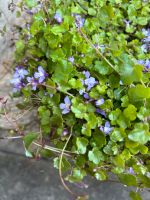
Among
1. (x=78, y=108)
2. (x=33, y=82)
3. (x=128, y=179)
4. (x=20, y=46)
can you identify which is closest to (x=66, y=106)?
(x=78, y=108)

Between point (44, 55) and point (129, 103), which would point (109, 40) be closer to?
point (44, 55)

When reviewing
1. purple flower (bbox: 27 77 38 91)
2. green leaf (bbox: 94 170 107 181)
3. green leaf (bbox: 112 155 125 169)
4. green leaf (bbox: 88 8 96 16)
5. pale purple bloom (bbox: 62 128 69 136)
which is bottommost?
green leaf (bbox: 94 170 107 181)

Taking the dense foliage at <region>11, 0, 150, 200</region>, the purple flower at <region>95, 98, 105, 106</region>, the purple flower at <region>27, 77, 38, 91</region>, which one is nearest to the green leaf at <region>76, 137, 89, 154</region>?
the dense foliage at <region>11, 0, 150, 200</region>

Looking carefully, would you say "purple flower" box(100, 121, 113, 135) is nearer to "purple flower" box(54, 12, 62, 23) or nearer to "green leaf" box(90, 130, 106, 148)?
"green leaf" box(90, 130, 106, 148)

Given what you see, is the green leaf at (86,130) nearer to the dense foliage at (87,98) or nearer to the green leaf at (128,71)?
the dense foliage at (87,98)

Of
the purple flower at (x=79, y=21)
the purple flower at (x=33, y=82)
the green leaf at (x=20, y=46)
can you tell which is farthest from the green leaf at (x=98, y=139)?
the green leaf at (x=20, y=46)

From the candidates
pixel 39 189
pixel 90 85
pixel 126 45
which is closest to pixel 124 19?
pixel 126 45

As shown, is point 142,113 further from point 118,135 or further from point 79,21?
point 79,21
